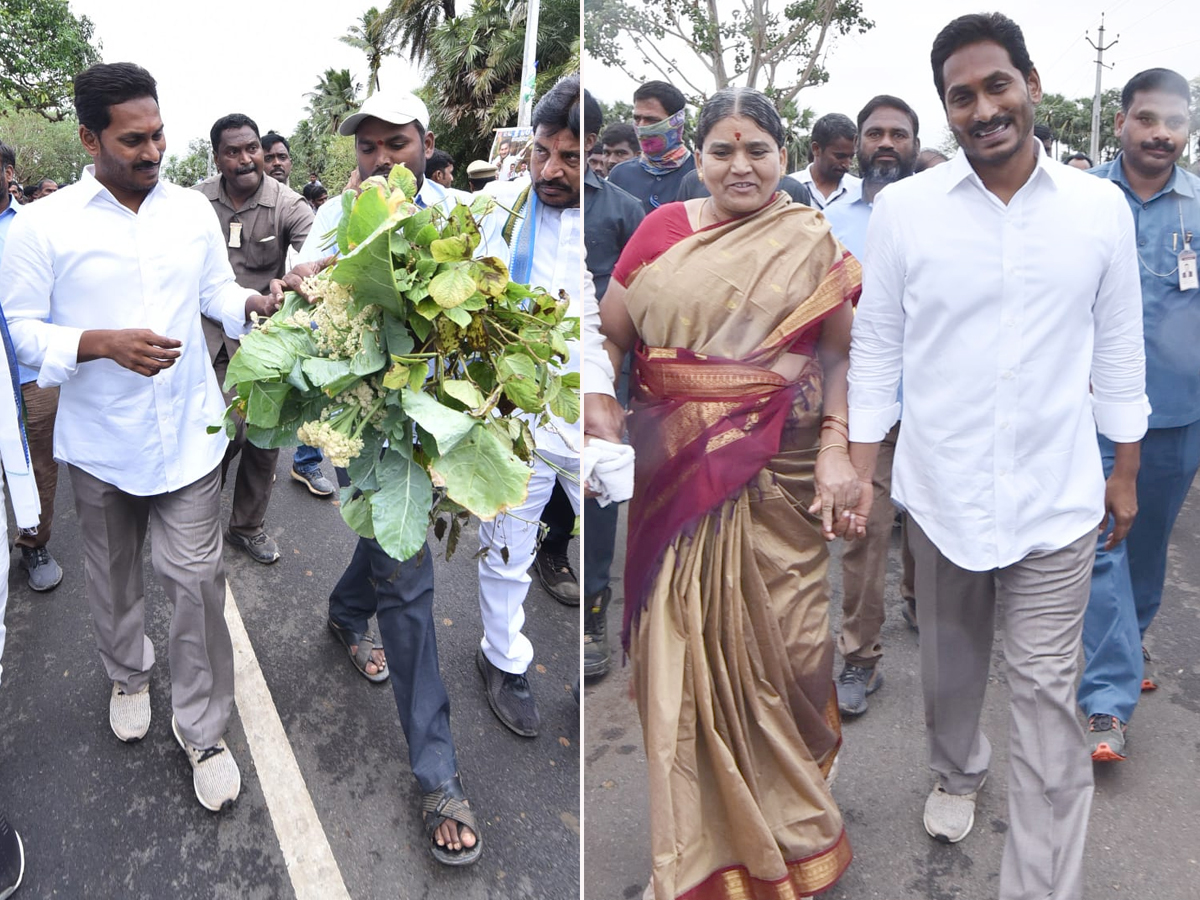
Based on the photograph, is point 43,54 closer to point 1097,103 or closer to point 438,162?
point 438,162

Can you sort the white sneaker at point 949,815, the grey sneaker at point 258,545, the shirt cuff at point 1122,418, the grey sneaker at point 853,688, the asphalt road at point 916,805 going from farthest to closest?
the grey sneaker at point 258,545 < the grey sneaker at point 853,688 < the white sneaker at point 949,815 < the asphalt road at point 916,805 < the shirt cuff at point 1122,418

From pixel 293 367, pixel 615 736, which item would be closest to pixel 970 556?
pixel 615 736

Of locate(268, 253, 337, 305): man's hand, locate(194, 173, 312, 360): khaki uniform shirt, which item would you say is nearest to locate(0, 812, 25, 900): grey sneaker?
locate(268, 253, 337, 305): man's hand

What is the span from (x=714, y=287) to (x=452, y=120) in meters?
23.8

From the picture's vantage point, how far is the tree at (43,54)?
19641mm

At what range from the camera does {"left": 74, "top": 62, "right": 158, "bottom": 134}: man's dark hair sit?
9.15 ft

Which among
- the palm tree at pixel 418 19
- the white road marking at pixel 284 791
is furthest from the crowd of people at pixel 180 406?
the palm tree at pixel 418 19

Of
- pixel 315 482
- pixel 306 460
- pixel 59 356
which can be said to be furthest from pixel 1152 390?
pixel 306 460

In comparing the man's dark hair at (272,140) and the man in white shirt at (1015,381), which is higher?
the man's dark hair at (272,140)

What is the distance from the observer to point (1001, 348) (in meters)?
1.92

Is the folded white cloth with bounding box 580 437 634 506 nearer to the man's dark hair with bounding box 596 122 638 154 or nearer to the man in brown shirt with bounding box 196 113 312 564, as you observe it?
the man's dark hair with bounding box 596 122 638 154

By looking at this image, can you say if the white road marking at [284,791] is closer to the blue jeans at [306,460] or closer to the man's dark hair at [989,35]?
the blue jeans at [306,460]

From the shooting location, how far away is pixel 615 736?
262 centimetres

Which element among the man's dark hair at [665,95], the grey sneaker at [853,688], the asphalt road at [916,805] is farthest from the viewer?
the grey sneaker at [853,688]
